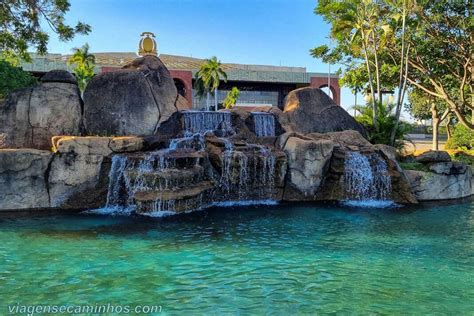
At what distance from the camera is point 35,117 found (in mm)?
14727

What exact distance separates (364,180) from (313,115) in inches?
218

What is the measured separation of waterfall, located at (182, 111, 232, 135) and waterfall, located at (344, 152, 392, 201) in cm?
545

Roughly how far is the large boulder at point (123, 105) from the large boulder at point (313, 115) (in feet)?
18.8

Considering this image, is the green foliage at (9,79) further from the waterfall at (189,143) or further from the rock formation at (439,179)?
the rock formation at (439,179)

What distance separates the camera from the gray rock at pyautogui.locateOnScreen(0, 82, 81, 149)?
Answer: 576 inches

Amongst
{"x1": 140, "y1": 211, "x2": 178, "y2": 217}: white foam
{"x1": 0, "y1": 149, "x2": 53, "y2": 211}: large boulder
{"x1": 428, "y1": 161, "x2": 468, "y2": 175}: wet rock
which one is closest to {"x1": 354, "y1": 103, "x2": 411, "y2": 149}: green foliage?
{"x1": 428, "y1": 161, "x2": 468, "y2": 175}: wet rock

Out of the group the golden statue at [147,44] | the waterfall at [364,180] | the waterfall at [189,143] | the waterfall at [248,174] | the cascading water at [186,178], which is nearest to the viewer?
the cascading water at [186,178]

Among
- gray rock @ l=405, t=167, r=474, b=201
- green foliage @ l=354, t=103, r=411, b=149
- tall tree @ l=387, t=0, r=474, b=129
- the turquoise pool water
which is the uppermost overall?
tall tree @ l=387, t=0, r=474, b=129

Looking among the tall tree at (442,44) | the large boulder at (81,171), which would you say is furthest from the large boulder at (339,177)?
the tall tree at (442,44)

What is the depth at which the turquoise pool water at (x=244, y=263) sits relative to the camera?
5883 millimetres

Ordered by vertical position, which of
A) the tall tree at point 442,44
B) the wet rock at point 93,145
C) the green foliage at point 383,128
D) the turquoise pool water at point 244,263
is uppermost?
the tall tree at point 442,44

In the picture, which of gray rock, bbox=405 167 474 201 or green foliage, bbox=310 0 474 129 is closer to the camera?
gray rock, bbox=405 167 474 201

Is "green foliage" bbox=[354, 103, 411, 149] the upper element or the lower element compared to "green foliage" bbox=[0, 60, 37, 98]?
lower

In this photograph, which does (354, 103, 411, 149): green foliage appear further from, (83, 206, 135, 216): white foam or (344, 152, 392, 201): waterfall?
(83, 206, 135, 216): white foam
